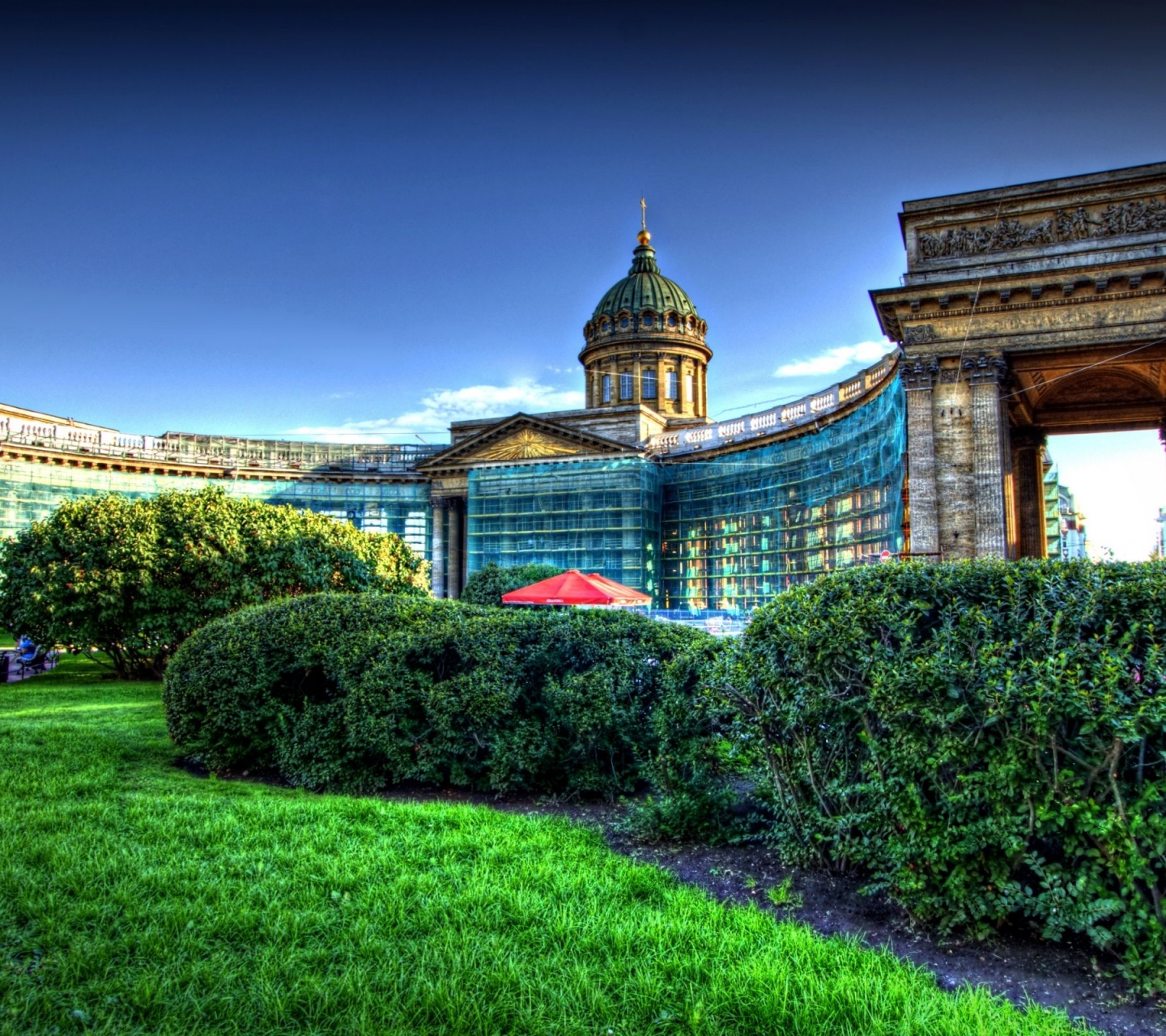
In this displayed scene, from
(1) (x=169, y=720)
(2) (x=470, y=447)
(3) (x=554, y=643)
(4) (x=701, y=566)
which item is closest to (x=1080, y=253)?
(3) (x=554, y=643)

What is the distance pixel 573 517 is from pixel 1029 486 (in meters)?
22.7

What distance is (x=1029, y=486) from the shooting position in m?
21.4

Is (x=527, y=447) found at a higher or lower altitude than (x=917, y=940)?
higher

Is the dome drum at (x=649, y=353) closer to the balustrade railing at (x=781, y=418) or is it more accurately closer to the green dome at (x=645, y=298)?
the green dome at (x=645, y=298)

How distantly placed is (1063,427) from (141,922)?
2443 cm

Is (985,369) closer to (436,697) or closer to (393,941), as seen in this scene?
(436,697)

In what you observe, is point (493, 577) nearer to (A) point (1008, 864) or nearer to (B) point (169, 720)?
(B) point (169, 720)

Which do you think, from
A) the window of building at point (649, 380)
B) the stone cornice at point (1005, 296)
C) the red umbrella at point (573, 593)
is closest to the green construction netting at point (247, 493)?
the window of building at point (649, 380)

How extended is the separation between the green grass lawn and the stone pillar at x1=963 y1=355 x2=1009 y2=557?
47.0 feet

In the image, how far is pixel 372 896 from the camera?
14.0ft

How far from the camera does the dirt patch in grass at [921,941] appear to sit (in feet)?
11.2

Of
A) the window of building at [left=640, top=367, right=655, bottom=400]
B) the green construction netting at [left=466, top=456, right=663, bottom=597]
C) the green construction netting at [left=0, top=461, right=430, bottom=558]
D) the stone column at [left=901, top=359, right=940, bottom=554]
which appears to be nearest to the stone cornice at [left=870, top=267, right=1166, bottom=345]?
the stone column at [left=901, top=359, right=940, bottom=554]

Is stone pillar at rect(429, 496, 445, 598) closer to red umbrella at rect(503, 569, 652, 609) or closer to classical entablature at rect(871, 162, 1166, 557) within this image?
red umbrella at rect(503, 569, 652, 609)

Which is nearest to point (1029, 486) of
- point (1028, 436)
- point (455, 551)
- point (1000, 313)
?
point (1028, 436)
